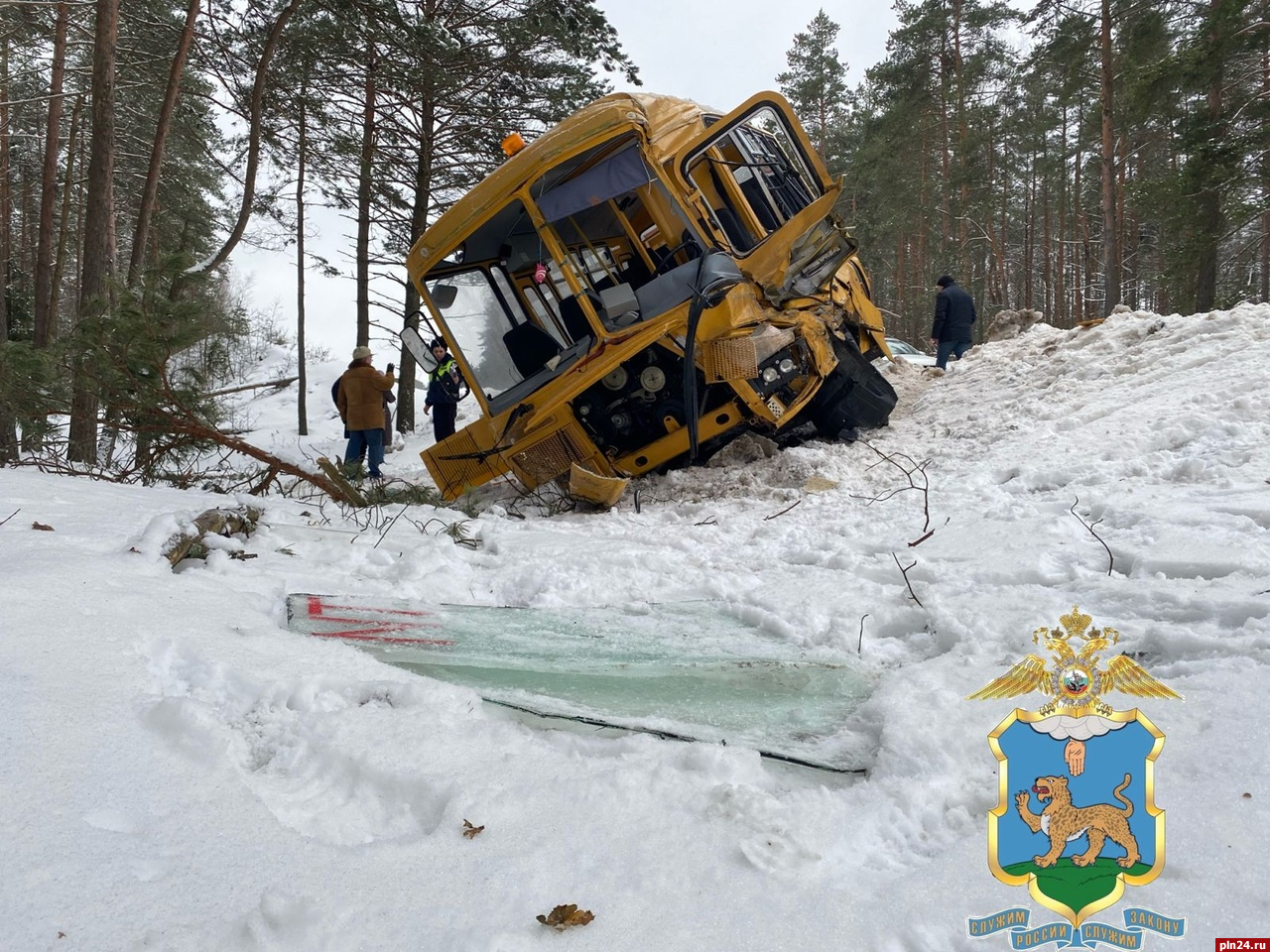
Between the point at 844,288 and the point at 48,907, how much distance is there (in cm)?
737

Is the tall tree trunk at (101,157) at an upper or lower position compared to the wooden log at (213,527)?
upper

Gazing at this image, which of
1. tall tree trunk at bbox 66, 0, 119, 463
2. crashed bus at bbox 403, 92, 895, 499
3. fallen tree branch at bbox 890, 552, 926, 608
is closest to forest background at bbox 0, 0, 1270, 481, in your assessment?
tall tree trunk at bbox 66, 0, 119, 463

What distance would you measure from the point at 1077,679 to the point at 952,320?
10.1m

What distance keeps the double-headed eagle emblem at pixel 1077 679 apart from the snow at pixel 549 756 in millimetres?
64

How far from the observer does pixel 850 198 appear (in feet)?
85.9

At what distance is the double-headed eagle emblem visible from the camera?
1.85 m

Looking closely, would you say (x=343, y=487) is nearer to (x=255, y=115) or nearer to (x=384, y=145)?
(x=255, y=115)

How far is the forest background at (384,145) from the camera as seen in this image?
17.3 ft

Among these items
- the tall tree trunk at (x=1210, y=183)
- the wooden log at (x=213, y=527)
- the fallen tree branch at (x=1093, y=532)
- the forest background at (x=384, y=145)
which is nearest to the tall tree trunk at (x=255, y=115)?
the forest background at (x=384, y=145)

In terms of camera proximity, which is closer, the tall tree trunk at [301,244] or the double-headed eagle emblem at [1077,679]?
the double-headed eagle emblem at [1077,679]

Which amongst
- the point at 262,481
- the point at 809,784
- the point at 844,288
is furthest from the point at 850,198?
the point at 809,784

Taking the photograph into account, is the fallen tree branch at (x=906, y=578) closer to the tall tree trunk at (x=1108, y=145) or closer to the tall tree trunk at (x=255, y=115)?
the tall tree trunk at (x=255, y=115)

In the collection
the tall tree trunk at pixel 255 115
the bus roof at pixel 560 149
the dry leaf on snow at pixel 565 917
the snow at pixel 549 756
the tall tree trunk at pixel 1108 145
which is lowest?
the dry leaf on snow at pixel 565 917

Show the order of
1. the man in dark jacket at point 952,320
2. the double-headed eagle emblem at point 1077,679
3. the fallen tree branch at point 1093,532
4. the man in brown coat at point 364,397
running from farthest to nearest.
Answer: the man in dark jacket at point 952,320, the man in brown coat at point 364,397, the fallen tree branch at point 1093,532, the double-headed eagle emblem at point 1077,679
